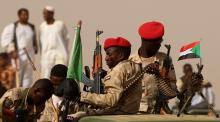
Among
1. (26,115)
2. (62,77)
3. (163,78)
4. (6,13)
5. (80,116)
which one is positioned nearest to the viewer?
(80,116)

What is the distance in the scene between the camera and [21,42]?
70.9 feet

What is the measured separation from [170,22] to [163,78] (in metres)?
12.8

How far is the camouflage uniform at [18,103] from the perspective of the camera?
39.6 ft

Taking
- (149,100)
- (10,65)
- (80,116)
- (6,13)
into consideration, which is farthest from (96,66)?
(6,13)

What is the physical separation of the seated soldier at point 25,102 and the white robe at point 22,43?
9.27 m

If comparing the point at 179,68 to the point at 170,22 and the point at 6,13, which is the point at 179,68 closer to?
the point at 170,22

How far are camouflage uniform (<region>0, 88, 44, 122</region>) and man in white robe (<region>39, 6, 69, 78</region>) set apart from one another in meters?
9.30

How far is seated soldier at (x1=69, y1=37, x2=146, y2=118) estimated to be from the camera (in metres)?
11.6

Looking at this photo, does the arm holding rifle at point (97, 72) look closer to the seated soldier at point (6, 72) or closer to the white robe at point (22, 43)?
the seated soldier at point (6, 72)

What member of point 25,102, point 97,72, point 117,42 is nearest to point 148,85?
point 97,72

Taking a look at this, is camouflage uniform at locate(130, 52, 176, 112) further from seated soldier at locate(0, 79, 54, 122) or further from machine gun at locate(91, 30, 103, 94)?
seated soldier at locate(0, 79, 54, 122)

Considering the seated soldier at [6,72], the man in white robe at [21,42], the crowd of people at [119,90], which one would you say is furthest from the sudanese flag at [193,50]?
the man in white robe at [21,42]

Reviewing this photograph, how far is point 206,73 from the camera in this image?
25625 millimetres

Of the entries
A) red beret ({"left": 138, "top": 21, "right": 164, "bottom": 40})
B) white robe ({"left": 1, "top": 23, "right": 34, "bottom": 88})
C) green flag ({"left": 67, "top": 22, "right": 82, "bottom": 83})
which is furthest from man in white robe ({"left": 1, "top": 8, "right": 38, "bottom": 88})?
green flag ({"left": 67, "top": 22, "right": 82, "bottom": 83})
